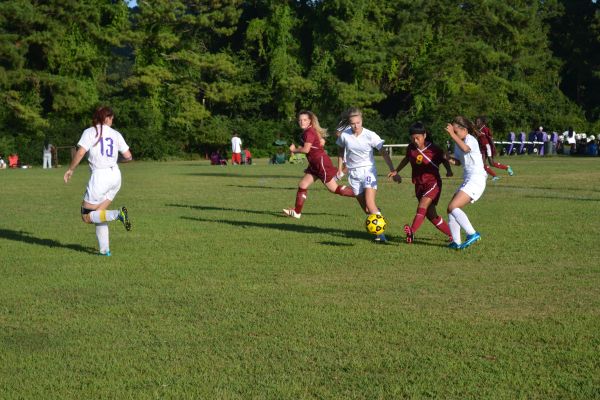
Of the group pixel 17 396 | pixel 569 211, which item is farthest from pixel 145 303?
pixel 569 211

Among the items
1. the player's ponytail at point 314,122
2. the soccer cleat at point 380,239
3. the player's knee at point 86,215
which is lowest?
the soccer cleat at point 380,239

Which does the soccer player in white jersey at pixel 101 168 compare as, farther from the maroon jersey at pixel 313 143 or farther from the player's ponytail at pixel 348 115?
the maroon jersey at pixel 313 143

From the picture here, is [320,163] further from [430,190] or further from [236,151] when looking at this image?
[236,151]

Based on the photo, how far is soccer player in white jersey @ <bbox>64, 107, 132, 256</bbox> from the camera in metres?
10.9

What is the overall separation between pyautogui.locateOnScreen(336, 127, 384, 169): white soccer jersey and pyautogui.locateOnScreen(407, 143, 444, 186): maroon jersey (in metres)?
1.21

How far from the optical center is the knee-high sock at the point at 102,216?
10.9 metres

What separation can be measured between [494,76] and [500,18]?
471cm

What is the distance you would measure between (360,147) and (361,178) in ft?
1.42

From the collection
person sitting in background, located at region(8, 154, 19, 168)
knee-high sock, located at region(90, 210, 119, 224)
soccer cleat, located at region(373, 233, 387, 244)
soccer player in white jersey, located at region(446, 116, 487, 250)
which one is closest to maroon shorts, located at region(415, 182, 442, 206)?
soccer player in white jersey, located at region(446, 116, 487, 250)

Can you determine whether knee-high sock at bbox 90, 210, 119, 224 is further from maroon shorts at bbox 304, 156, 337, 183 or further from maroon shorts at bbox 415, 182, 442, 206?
maroon shorts at bbox 304, 156, 337, 183

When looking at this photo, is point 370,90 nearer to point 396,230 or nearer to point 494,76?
point 494,76

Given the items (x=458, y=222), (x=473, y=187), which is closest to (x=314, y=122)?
(x=473, y=187)

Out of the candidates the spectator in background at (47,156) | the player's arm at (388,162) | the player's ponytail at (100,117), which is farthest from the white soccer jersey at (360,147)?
the spectator in background at (47,156)

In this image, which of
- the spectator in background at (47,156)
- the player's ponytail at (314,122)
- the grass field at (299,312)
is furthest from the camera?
the spectator in background at (47,156)
